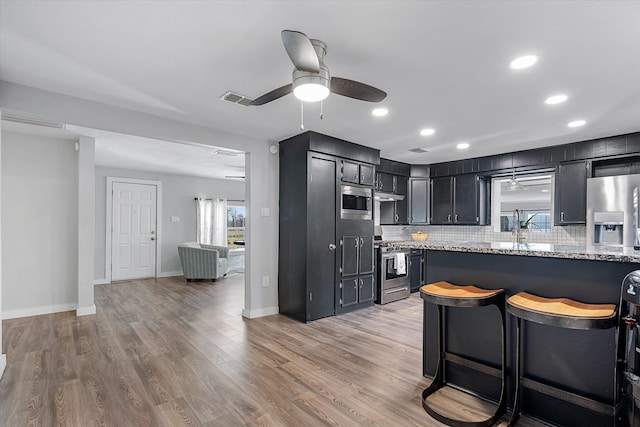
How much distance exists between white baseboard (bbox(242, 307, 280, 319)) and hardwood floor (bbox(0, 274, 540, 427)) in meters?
0.10

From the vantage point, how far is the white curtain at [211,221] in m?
7.91

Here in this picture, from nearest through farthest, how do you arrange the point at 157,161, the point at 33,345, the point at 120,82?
the point at 120,82, the point at 33,345, the point at 157,161

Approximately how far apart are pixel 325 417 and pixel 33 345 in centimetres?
318

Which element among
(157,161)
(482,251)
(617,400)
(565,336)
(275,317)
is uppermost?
(157,161)

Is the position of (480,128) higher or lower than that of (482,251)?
higher

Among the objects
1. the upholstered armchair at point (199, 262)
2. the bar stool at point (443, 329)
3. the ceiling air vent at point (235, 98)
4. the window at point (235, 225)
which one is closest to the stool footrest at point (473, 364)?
the bar stool at point (443, 329)

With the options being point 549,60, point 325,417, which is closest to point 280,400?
point 325,417

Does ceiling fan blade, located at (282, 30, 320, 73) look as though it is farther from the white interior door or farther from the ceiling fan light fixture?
the white interior door

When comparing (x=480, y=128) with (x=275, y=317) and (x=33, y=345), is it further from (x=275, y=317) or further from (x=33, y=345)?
(x=33, y=345)

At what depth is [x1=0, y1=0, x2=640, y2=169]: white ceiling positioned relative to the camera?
1.73 m

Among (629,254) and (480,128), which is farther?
(480,128)

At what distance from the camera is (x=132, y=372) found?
2.68m

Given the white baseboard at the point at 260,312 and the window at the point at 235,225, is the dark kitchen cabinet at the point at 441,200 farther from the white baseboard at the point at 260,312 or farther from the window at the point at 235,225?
the window at the point at 235,225

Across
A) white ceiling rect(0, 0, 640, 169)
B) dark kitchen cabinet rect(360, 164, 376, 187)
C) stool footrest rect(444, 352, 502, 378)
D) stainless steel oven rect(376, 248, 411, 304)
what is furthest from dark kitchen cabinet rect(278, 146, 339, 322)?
stool footrest rect(444, 352, 502, 378)
